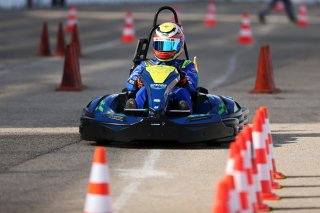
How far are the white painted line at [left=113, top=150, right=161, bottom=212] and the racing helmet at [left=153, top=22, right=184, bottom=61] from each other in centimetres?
168

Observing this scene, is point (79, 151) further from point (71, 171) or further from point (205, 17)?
point (205, 17)

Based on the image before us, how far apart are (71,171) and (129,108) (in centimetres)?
207

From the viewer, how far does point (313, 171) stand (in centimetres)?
1343

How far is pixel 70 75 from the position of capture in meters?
23.4

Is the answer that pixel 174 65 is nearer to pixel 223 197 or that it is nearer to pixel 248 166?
pixel 248 166

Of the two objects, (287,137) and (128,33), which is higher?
(287,137)

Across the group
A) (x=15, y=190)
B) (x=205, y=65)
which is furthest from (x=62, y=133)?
(x=205, y=65)

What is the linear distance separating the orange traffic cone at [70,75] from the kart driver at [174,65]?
7.39m

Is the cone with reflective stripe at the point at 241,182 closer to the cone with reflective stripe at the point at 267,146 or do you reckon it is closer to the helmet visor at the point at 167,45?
the cone with reflective stripe at the point at 267,146

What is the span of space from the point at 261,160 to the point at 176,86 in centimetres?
424

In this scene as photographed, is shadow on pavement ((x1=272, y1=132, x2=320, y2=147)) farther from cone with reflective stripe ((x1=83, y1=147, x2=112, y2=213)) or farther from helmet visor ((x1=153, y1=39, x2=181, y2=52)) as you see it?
cone with reflective stripe ((x1=83, y1=147, x2=112, y2=213))

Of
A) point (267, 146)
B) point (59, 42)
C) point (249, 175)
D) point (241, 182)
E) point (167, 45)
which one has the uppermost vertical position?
point (241, 182)

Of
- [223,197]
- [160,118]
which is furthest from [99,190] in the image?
[160,118]

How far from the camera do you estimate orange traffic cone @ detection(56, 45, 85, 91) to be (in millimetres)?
23406
